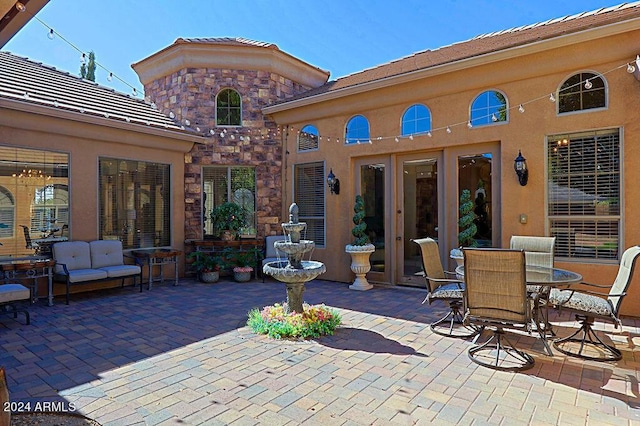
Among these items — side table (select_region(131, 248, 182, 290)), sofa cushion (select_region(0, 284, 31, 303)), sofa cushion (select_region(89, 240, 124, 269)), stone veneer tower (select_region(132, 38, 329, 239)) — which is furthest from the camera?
stone veneer tower (select_region(132, 38, 329, 239))

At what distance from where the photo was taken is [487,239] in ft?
21.1

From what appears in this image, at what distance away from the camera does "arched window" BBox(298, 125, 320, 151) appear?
832cm

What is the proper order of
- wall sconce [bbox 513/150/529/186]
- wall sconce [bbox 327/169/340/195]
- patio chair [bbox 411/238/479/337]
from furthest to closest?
wall sconce [bbox 327/169/340/195] → wall sconce [bbox 513/150/529/186] → patio chair [bbox 411/238/479/337]

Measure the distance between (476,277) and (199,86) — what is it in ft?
24.6

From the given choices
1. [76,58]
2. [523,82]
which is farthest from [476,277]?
[76,58]

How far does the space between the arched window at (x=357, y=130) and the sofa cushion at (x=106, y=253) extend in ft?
16.0

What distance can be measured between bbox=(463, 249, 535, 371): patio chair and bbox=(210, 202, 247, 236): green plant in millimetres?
5589

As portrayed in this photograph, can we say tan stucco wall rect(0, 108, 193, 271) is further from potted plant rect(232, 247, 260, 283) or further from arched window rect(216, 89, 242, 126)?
potted plant rect(232, 247, 260, 283)

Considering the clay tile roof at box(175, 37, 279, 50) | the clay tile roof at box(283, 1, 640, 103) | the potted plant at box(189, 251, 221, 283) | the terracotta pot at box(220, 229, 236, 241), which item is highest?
the clay tile roof at box(175, 37, 279, 50)

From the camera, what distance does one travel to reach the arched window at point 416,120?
6.91 metres

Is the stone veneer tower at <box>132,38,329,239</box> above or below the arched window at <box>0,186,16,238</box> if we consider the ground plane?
above

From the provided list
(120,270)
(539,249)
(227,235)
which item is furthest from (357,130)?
(120,270)

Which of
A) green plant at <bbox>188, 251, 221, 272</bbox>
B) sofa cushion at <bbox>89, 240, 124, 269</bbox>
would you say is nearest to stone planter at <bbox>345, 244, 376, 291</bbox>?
green plant at <bbox>188, 251, 221, 272</bbox>

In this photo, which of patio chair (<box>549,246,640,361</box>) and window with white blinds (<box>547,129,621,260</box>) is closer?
patio chair (<box>549,246,640,361</box>)
